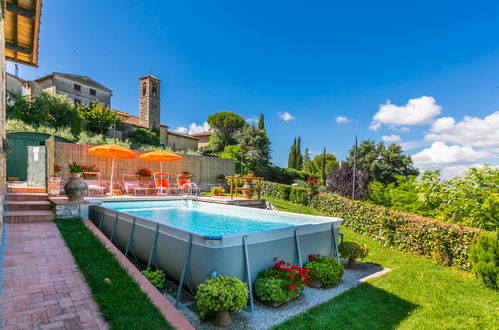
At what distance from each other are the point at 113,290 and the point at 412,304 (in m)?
4.08

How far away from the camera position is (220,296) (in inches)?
112

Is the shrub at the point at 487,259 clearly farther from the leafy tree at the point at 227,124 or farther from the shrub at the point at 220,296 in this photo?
the leafy tree at the point at 227,124

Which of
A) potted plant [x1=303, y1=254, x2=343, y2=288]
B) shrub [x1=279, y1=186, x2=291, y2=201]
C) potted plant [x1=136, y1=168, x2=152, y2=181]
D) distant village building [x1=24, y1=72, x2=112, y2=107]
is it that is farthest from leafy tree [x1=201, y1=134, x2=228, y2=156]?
potted plant [x1=303, y1=254, x2=343, y2=288]

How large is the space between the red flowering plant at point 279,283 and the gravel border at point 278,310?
4.6 inches

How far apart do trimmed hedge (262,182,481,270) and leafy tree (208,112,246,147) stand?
25.4 meters

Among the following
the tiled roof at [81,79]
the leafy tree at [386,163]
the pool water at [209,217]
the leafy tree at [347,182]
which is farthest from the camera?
the tiled roof at [81,79]

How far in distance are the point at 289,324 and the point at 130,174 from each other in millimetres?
11384

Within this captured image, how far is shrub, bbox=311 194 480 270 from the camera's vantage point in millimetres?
5223

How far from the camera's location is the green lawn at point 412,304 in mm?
3242

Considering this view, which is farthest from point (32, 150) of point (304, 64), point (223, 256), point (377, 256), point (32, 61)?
point (304, 64)

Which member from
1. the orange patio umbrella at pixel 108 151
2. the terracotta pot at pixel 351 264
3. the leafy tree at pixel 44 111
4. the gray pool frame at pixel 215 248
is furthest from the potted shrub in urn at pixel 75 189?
the leafy tree at pixel 44 111

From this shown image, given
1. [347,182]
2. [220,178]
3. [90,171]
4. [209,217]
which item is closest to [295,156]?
[347,182]

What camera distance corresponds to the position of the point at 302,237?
173 inches

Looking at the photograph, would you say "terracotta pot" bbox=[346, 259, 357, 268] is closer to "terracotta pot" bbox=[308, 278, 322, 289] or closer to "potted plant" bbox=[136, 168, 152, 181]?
"terracotta pot" bbox=[308, 278, 322, 289]
